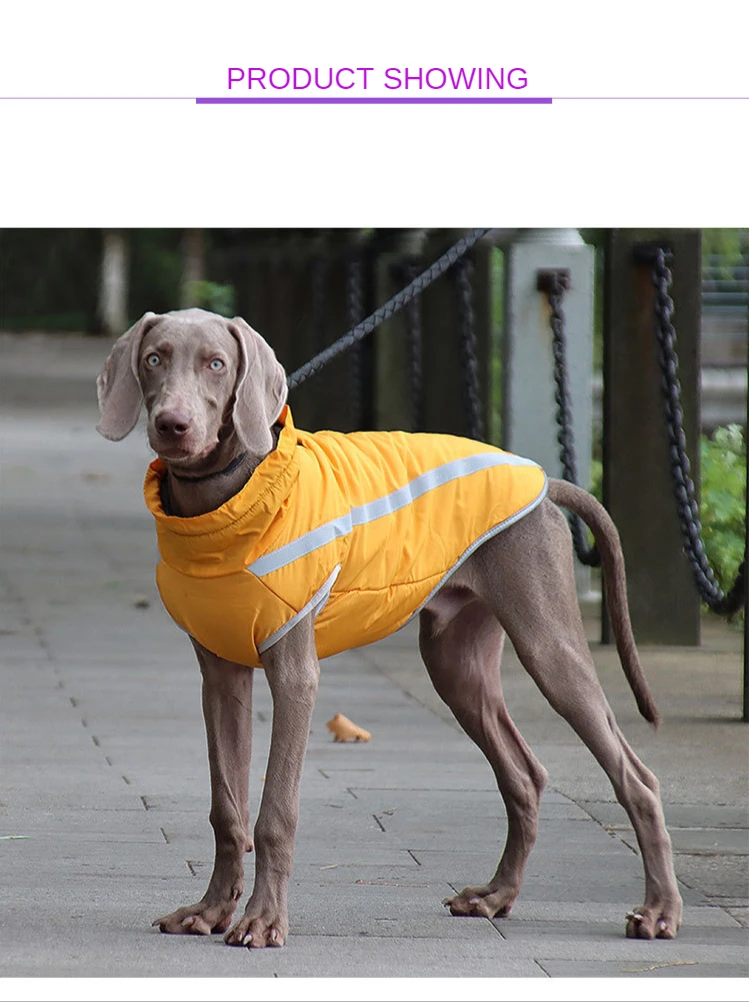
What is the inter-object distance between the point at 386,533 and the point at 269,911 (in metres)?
0.92

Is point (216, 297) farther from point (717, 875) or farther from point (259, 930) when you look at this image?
point (259, 930)

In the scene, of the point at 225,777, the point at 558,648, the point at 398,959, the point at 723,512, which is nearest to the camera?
the point at 398,959

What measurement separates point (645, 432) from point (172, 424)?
475 cm

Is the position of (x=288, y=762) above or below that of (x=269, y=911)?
above

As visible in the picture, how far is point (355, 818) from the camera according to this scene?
560 centimetres

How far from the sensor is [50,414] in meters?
20.3

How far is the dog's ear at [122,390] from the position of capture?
13.5 feet

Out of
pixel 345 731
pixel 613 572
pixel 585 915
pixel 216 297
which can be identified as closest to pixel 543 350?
pixel 345 731

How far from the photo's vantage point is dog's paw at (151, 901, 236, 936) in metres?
4.29

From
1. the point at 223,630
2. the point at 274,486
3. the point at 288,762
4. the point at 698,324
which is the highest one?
the point at 698,324
